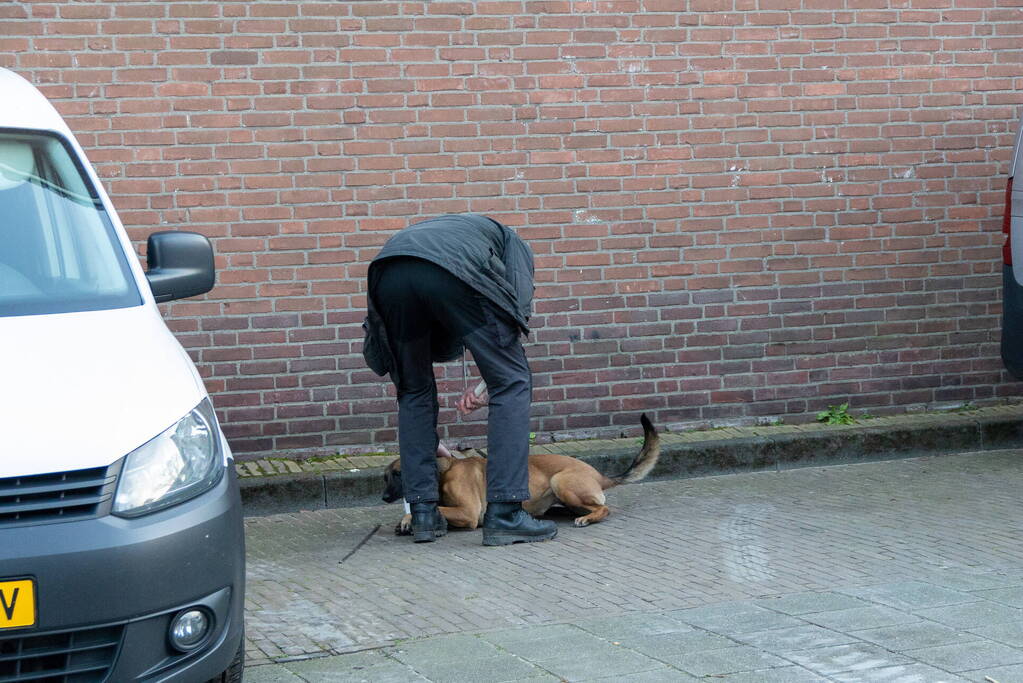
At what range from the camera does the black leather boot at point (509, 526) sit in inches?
249

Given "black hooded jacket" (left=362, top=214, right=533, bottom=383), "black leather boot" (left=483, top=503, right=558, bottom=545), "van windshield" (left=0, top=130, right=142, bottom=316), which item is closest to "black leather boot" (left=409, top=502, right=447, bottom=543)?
"black leather boot" (left=483, top=503, right=558, bottom=545)

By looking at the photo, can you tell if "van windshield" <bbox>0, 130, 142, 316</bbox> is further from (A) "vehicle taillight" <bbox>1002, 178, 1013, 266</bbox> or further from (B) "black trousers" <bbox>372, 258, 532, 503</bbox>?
(A) "vehicle taillight" <bbox>1002, 178, 1013, 266</bbox>

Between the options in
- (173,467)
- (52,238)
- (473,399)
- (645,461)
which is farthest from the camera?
(645,461)

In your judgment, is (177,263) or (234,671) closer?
(234,671)

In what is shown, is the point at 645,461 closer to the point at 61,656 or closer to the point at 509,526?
the point at 509,526

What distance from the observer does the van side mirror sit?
4.65 m

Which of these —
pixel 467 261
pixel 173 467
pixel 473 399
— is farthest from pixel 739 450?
pixel 173 467

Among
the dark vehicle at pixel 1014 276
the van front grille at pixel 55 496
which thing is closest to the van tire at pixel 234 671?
the van front grille at pixel 55 496

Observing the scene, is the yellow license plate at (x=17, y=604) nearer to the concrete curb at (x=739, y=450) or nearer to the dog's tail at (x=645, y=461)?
the concrete curb at (x=739, y=450)

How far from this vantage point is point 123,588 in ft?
11.0

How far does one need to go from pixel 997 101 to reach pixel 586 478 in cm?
417

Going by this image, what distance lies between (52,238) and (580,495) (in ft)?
10.4

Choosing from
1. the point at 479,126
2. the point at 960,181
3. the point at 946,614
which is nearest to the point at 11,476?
the point at 946,614

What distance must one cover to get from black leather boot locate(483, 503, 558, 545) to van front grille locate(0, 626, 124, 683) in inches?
122
